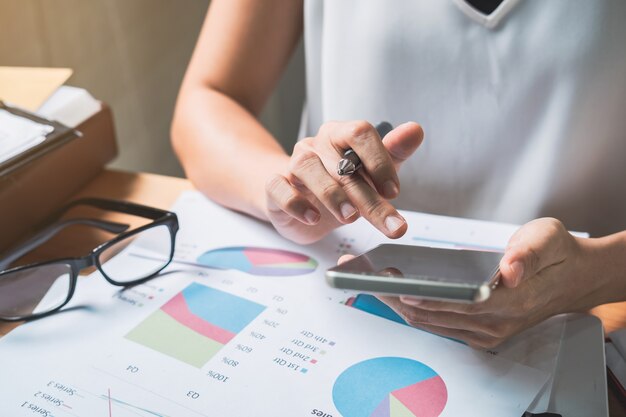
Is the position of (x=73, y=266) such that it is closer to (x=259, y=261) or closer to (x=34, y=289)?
(x=34, y=289)

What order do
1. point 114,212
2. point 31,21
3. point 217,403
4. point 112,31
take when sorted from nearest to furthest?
point 217,403
point 114,212
point 31,21
point 112,31

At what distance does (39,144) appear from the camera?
2.28ft

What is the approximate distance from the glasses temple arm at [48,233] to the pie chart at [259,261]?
128 mm

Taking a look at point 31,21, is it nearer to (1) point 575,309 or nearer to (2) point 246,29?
(2) point 246,29

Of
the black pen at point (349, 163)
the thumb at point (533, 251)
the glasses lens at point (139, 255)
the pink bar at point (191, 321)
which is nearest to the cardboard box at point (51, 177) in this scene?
the glasses lens at point (139, 255)

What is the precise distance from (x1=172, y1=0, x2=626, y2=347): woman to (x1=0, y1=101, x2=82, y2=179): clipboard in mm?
140

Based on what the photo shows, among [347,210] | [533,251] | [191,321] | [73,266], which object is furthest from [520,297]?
[73,266]

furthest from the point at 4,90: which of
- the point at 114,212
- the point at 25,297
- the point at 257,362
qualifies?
the point at 257,362

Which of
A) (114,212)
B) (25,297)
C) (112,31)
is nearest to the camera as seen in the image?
(25,297)

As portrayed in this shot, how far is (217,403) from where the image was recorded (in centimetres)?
47

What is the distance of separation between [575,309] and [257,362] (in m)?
0.26

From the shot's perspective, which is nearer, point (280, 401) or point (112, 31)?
point (280, 401)

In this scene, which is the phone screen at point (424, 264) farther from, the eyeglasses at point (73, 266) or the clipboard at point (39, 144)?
the clipboard at point (39, 144)

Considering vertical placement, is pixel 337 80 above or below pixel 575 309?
above
